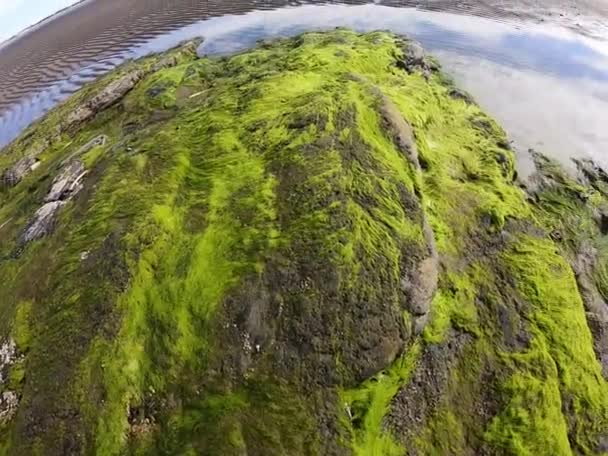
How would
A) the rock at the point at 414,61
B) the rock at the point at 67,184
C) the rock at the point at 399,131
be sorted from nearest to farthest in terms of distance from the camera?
the rock at the point at 399,131 < the rock at the point at 67,184 < the rock at the point at 414,61

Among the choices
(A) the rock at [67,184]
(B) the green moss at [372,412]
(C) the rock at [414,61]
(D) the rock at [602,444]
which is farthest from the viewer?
(C) the rock at [414,61]

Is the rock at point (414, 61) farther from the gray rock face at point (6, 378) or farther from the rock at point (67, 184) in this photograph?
the gray rock face at point (6, 378)

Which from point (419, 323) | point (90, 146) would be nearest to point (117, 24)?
point (90, 146)

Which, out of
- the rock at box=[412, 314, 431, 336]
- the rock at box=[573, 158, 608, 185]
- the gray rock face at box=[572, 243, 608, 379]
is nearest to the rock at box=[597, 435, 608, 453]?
the gray rock face at box=[572, 243, 608, 379]

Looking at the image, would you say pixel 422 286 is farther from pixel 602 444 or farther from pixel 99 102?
pixel 99 102

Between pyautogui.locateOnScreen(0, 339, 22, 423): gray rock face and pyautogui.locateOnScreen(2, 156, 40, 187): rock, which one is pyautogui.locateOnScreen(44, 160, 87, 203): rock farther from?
pyautogui.locateOnScreen(2, 156, 40, 187): rock

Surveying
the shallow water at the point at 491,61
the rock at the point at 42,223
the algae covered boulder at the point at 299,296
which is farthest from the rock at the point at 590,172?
the rock at the point at 42,223

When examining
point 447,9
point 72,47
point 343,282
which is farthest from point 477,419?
point 72,47
